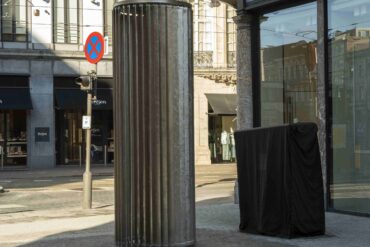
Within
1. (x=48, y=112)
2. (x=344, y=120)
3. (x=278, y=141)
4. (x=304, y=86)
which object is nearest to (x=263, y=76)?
(x=304, y=86)

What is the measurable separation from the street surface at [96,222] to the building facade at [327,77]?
86 cm

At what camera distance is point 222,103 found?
34625 millimetres

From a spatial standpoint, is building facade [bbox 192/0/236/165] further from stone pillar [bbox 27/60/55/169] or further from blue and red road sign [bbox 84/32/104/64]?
blue and red road sign [bbox 84/32/104/64]

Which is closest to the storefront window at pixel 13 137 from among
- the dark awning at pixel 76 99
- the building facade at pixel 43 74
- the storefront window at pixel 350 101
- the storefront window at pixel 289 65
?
the building facade at pixel 43 74

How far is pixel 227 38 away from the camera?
115 feet

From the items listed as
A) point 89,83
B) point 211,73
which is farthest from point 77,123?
point 89,83

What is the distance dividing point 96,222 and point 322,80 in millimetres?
5005

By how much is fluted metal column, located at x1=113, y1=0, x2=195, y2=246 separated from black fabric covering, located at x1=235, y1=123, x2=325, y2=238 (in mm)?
1896

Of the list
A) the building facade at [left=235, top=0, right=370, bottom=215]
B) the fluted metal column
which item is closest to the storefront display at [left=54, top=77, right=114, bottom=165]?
the building facade at [left=235, top=0, right=370, bottom=215]

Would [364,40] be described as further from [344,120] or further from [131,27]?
[131,27]

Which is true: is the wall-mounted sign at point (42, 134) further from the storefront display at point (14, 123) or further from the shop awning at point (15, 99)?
the shop awning at point (15, 99)

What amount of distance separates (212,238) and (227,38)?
26911mm

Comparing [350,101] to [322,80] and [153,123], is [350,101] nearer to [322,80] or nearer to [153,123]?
[322,80]

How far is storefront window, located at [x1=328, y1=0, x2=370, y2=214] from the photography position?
36.6ft
